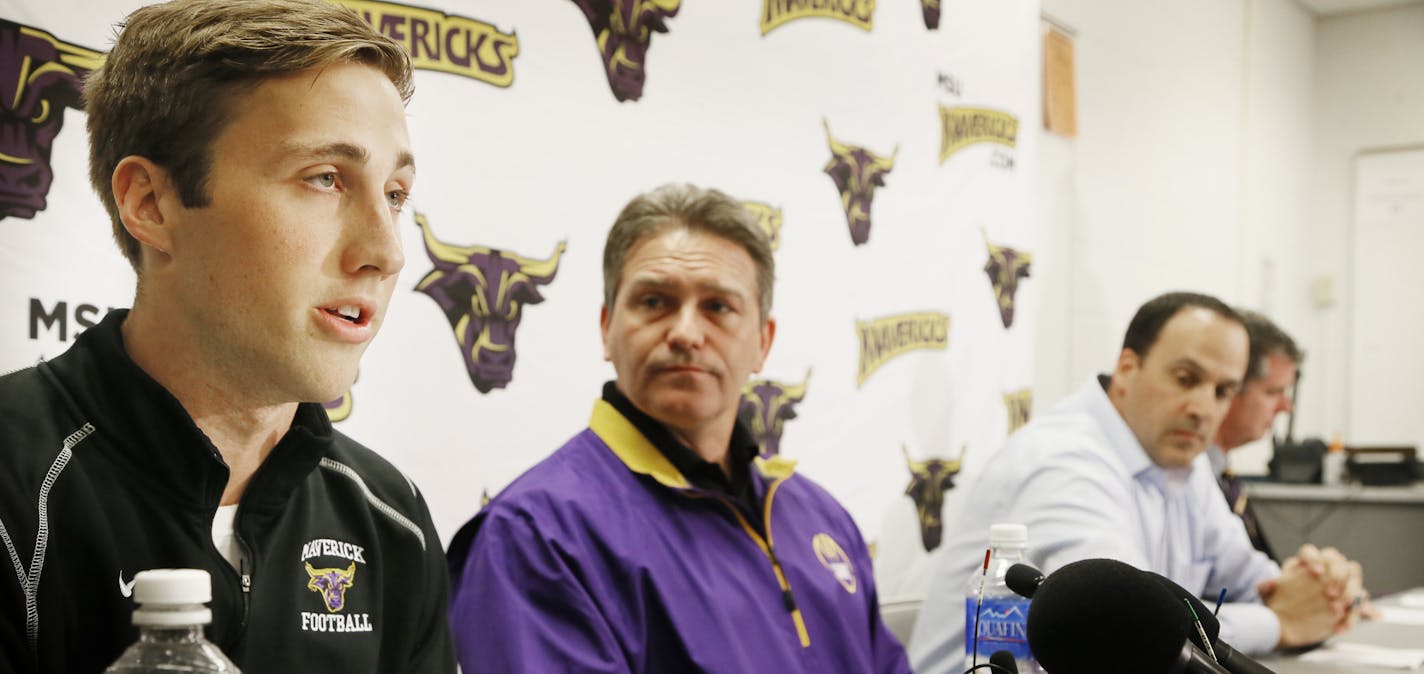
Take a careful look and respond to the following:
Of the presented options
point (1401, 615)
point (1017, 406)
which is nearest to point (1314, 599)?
point (1401, 615)

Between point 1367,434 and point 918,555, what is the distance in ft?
12.8

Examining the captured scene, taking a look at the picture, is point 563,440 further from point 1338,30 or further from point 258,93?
point 1338,30

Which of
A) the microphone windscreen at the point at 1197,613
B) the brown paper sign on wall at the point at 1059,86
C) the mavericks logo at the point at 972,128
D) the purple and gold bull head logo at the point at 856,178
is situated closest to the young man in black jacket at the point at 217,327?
the microphone windscreen at the point at 1197,613

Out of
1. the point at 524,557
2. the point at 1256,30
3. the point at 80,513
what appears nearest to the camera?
the point at 80,513

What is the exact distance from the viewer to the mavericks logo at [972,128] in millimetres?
2953

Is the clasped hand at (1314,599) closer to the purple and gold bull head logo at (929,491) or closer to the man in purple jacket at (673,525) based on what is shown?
the purple and gold bull head logo at (929,491)

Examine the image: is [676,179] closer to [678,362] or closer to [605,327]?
[605,327]

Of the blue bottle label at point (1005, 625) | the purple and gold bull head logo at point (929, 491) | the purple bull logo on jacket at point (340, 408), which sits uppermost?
the purple bull logo on jacket at point (340, 408)

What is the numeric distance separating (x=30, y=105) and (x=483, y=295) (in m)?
0.66

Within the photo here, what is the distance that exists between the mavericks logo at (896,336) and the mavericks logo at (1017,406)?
33cm

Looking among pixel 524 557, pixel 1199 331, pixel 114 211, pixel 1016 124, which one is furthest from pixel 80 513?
pixel 1016 124

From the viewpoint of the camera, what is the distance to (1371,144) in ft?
19.1

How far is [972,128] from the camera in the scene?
3.04 metres

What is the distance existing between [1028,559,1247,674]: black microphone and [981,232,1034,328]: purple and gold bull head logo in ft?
7.33
